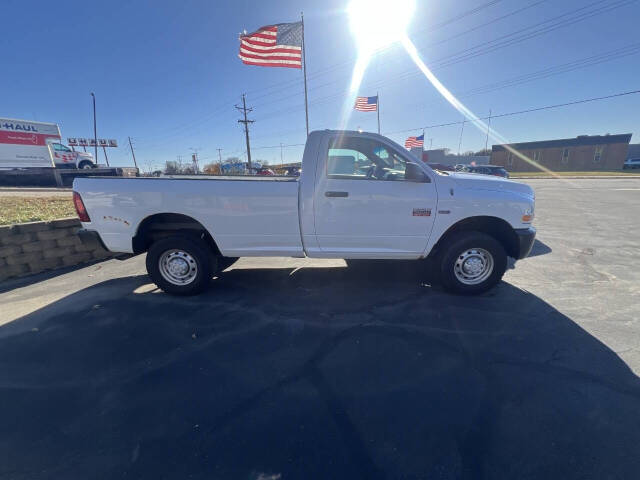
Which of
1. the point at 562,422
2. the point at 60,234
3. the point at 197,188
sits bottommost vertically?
the point at 562,422

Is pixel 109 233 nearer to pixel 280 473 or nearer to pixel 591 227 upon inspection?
pixel 280 473

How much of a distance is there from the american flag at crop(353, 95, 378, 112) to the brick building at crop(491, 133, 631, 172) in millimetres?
52873

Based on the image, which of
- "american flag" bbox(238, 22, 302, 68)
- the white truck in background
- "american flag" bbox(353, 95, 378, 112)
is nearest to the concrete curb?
"american flag" bbox(238, 22, 302, 68)

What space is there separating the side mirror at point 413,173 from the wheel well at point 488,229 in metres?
0.85

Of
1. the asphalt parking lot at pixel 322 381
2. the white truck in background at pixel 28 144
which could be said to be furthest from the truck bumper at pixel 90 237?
the white truck in background at pixel 28 144

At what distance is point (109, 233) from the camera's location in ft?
12.0

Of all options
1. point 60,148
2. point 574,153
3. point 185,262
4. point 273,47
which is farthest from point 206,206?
point 574,153

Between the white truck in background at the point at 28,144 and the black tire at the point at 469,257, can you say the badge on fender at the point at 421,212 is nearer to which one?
the black tire at the point at 469,257

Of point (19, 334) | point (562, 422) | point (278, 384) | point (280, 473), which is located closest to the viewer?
point (280, 473)

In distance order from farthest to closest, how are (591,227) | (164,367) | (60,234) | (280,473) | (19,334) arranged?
(591,227), (60,234), (19,334), (164,367), (280,473)

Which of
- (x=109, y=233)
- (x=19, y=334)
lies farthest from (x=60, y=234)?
(x=19, y=334)

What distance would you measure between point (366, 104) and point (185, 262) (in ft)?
57.7

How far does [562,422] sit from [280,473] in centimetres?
197

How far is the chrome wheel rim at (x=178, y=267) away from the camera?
3780 mm
